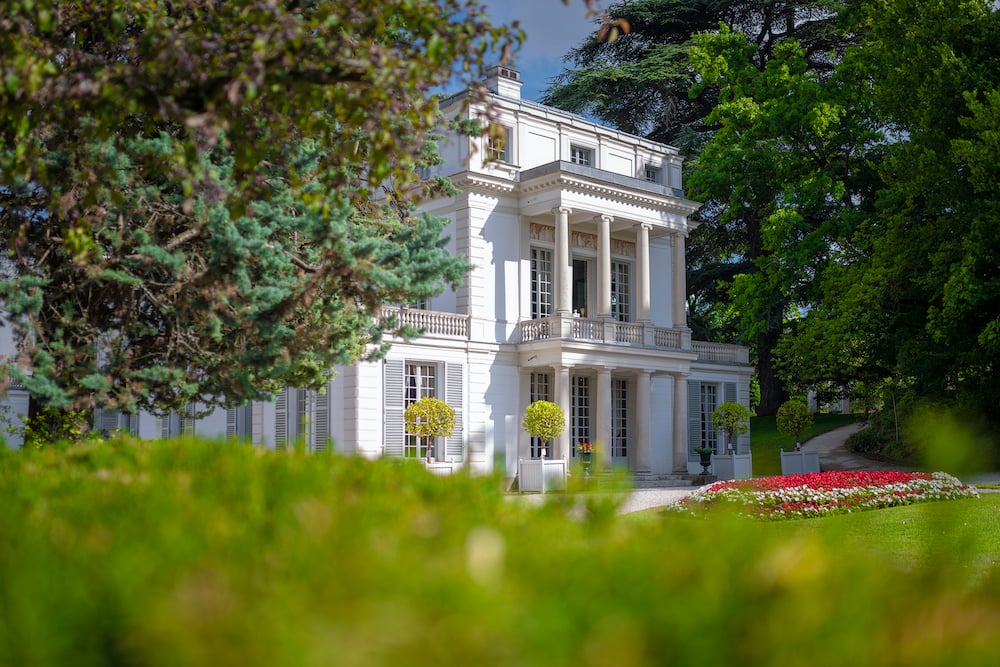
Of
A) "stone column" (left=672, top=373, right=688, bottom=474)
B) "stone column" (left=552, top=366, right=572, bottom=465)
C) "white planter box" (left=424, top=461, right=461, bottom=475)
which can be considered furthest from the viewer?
"stone column" (left=672, top=373, right=688, bottom=474)

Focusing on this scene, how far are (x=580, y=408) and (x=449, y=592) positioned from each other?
28.3 meters

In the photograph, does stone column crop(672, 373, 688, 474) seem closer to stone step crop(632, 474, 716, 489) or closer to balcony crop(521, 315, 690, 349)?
stone step crop(632, 474, 716, 489)

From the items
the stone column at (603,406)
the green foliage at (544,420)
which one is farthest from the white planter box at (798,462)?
the green foliage at (544,420)

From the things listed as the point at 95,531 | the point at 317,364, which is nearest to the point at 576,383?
the point at 317,364

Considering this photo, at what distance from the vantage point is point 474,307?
1049 inches

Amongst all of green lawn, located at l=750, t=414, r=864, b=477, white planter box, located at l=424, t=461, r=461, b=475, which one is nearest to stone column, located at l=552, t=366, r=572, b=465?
white planter box, located at l=424, t=461, r=461, b=475

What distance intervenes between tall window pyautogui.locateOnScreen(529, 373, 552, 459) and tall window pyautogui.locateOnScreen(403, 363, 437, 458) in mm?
3452

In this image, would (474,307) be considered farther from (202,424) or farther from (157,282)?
(157,282)

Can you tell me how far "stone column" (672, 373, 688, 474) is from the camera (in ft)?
96.4

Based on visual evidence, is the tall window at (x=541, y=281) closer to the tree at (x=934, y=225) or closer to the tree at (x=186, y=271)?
the tree at (x=934, y=225)

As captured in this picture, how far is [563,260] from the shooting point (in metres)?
26.8

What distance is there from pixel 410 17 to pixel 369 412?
19.6m

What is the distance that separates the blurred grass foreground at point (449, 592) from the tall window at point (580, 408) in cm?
2692

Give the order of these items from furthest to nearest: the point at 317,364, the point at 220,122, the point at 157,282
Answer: the point at 317,364
the point at 157,282
the point at 220,122
